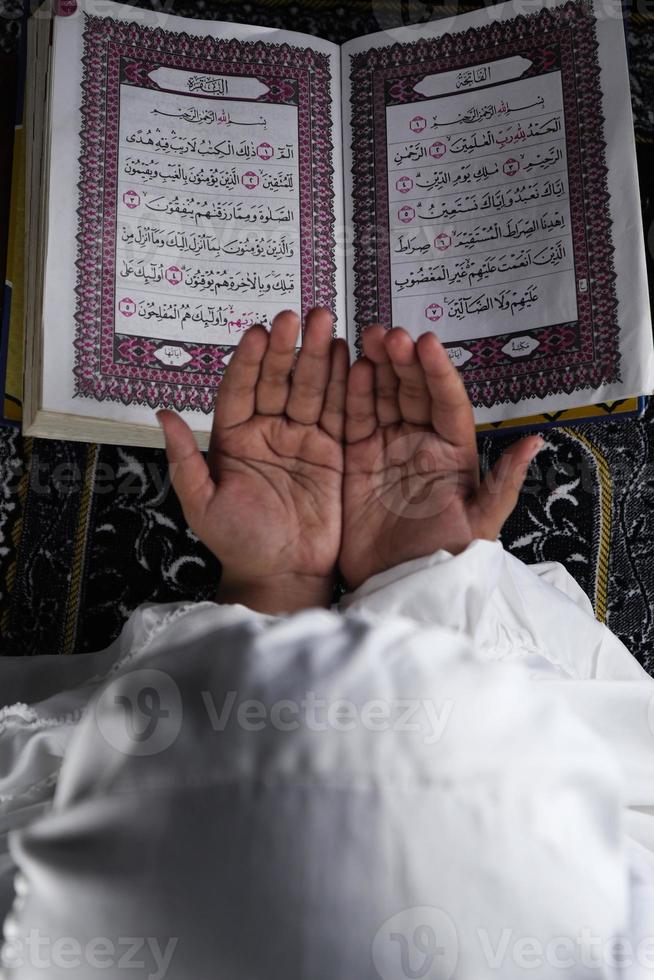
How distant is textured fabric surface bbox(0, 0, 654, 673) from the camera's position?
90 cm

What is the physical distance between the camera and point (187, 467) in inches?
28.0

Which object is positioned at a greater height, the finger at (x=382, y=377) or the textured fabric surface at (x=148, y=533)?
the finger at (x=382, y=377)

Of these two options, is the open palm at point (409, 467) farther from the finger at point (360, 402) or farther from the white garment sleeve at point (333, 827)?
the white garment sleeve at point (333, 827)

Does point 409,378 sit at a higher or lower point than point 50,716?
higher

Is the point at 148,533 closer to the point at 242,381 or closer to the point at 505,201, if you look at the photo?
the point at 242,381

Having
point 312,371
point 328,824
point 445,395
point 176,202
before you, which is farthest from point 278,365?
point 328,824

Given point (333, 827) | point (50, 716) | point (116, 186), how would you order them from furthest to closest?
point (116, 186) → point (50, 716) → point (333, 827)

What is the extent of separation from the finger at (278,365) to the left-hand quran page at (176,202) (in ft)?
0.49

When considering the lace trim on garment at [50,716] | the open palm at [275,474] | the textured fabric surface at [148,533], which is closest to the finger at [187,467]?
the open palm at [275,474]

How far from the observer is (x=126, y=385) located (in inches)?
33.5

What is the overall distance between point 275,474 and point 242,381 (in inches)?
3.3

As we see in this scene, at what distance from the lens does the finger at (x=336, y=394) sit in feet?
2.41

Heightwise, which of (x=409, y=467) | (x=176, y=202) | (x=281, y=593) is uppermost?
(x=176, y=202)

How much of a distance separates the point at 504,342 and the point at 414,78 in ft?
0.99
